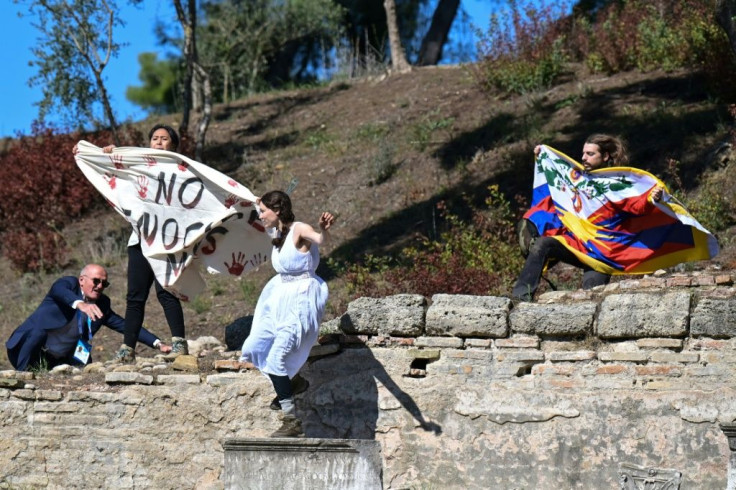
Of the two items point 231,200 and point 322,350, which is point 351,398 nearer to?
point 322,350

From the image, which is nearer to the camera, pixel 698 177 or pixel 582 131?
pixel 698 177

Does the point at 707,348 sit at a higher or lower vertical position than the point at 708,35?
lower

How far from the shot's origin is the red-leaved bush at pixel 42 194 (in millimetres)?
15547

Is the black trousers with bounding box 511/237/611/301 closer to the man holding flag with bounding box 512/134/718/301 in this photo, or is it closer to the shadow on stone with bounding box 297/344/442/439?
the man holding flag with bounding box 512/134/718/301

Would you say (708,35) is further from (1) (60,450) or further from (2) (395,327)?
(1) (60,450)

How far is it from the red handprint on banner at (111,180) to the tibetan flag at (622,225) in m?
3.39

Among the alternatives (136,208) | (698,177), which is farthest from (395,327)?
(698,177)

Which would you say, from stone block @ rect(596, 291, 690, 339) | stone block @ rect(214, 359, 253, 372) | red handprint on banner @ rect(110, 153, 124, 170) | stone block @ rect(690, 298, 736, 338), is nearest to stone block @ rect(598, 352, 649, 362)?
stone block @ rect(596, 291, 690, 339)

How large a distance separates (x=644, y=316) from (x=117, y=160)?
14.3ft

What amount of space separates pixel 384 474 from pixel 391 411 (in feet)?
1.38

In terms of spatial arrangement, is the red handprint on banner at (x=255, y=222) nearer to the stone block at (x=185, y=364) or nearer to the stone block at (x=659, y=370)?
the stone block at (x=185, y=364)

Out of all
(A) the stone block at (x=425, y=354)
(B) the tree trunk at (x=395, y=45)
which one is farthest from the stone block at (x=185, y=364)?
(B) the tree trunk at (x=395, y=45)

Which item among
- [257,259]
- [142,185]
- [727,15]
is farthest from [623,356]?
[727,15]

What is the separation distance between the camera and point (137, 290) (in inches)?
337
